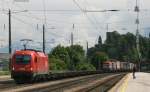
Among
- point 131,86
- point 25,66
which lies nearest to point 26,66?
point 25,66

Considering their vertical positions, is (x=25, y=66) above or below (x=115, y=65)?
above

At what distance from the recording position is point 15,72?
51.7 meters

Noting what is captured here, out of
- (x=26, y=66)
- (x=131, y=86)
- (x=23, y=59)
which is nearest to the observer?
(x=131, y=86)

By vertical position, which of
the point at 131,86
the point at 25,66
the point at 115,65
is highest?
the point at 25,66

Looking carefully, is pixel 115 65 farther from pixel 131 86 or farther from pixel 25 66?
pixel 131 86

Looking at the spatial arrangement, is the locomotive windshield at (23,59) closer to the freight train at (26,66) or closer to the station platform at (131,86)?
the freight train at (26,66)

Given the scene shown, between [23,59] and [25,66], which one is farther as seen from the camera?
[23,59]

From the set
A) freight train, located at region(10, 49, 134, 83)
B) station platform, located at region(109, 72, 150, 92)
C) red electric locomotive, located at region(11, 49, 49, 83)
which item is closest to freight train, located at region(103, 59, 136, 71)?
station platform, located at region(109, 72, 150, 92)

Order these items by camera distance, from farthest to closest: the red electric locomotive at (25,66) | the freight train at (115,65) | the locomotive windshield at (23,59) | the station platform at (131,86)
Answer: the freight train at (115,65), the locomotive windshield at (23,59), the red electric locomotive at (25,66), the station platform at (131,86)

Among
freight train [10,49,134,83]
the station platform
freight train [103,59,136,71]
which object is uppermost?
freight train [10,49,134,83]

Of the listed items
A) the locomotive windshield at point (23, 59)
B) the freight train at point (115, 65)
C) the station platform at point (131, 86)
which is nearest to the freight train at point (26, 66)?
the locomotive windshield at point (23, 59)

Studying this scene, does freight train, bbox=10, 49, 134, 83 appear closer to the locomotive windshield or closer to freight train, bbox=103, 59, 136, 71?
the locomotive windshield

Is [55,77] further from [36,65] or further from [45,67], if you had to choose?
[36,65]

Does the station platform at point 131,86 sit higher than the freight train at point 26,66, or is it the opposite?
the freight train at point 26,66
